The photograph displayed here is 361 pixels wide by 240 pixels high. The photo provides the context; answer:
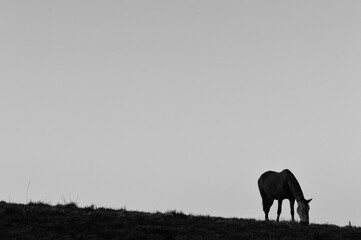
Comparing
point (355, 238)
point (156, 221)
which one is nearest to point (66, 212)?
point (156, 221)

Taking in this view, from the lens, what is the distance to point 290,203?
24.1 meters

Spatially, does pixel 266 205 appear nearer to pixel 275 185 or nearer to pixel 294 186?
pixel 275 185

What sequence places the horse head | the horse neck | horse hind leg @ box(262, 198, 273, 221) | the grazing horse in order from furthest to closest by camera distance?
horse hind leg @ box(262, 198, 273, 221)
the horse neck
the grazing horse
the horse head

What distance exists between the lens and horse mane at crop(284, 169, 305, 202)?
2302 cm

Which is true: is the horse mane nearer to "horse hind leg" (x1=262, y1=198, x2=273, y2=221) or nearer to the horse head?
the horse head

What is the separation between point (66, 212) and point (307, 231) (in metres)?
8.40

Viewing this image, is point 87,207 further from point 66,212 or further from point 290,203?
point 290,203

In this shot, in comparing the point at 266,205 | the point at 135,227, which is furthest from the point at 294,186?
the point at 135,227

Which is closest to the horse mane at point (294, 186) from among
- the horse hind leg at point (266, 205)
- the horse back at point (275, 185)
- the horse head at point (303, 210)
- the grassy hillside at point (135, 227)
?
the horse back at point (275, 185)

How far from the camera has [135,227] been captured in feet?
54.4

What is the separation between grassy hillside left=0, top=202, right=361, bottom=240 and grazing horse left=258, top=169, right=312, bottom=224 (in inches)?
87.8

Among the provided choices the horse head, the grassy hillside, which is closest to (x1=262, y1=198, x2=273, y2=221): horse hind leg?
the horse head

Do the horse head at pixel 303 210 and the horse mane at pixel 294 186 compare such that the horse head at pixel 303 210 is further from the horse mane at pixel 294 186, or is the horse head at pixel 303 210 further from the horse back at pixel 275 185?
the horse back at pixel 275 185

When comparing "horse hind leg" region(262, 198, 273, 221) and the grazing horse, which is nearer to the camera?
the grazing horse
